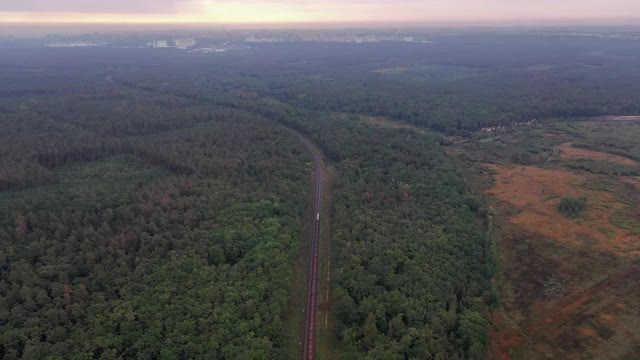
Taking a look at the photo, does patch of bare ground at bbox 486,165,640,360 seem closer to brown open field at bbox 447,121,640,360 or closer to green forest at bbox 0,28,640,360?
brown open field at bbox 447,121,640,360

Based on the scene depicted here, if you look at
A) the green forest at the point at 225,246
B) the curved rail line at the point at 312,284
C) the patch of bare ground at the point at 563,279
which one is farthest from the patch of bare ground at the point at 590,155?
the curved rail line at the point at 312,284

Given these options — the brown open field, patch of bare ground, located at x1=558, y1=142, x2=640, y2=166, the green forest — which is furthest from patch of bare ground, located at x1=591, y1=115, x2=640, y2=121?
patch of bare ground, located at x1=558, y1=142, x2=640, y2=166

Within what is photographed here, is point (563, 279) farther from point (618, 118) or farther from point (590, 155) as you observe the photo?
point (618, 118)

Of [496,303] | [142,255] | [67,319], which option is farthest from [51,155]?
[496,303]

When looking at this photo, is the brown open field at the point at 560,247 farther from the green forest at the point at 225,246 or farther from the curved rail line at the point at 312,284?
the curved rail line at the point at 312,284

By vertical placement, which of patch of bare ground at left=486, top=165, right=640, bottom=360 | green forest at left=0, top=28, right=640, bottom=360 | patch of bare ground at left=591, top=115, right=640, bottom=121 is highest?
patch of bare ground at left=591, top=115, right=640, bottom=121

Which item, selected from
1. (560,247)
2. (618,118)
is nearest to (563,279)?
(560,247)

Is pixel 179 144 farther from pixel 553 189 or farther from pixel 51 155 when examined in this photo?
pixel 553 189
